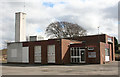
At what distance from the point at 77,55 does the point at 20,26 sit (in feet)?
80.1

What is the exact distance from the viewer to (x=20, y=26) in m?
52.5

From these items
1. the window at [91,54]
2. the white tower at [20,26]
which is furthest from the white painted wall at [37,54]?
the white tower at [20,26]

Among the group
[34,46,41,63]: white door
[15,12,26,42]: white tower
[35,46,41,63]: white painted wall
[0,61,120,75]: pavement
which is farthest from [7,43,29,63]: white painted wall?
[0,61,120,75]: pavement

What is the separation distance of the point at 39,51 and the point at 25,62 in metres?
4.10

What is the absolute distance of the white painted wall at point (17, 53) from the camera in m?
36.9

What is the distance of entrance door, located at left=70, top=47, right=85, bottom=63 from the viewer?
33.2 metres

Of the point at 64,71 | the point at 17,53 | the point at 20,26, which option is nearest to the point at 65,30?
the point at 20,26

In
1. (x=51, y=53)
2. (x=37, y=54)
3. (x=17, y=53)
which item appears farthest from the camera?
(x=17, y=53)

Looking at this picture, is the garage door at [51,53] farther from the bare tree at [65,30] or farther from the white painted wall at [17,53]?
the bare tree at [65,30]

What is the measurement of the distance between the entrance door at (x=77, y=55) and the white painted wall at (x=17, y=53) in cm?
890

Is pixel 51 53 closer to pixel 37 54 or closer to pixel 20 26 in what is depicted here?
pixel 37 54

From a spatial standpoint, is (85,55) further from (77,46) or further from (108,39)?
(108,39)

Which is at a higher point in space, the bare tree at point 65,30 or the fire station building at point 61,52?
the bare tree at point 65,30

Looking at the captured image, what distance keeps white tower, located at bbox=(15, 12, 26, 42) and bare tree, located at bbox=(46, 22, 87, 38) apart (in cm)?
794
